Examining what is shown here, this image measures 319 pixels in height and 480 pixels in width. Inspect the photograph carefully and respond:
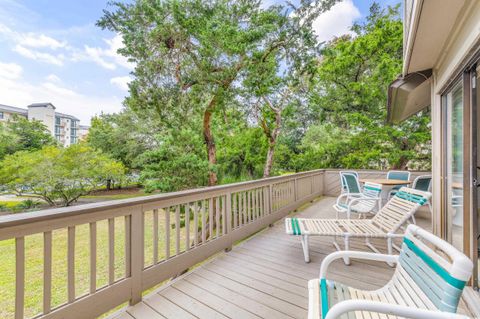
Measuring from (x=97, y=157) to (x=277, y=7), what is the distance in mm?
13433

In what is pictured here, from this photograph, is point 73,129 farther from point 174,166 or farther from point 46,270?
point 46,270

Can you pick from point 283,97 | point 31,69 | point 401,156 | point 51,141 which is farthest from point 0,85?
point 401,156

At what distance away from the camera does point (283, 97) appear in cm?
890

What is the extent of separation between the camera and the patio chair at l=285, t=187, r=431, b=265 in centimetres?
275

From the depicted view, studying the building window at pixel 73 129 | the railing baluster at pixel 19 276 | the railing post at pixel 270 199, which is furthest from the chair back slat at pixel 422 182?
the building window at pixel 73 129

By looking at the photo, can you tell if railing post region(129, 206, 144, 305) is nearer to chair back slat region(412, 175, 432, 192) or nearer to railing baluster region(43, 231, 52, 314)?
railing baluster region(43, 231, 52, 314)

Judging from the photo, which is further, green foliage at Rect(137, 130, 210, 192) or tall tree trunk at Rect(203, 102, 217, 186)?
tall tree trunk at Rect(203, 102, 217, 186)

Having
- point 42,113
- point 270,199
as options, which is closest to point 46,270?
point 270,199

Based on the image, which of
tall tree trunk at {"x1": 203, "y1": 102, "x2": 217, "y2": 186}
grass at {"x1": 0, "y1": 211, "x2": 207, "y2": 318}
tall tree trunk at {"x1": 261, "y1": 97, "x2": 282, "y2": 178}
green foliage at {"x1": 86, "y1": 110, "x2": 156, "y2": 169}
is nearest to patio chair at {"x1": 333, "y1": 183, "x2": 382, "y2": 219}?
grass at {"x1": 0, "y1": 211, "x2": 207, "y2": 318}

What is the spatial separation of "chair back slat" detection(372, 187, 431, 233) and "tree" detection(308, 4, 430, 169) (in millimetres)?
6614

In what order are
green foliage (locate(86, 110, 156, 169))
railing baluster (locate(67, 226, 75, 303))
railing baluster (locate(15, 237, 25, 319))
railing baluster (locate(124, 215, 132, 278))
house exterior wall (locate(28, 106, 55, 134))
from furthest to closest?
house exterior wall (locate(28, 106, 55, 134)), green foliage (locate(86, 110, 156, 169)), railing baluster (locate(124, 215, 132, 278)), railing baluster (locate(67, 226, 75, 303)), railing baluster (locate(15, 237, 25, 319))

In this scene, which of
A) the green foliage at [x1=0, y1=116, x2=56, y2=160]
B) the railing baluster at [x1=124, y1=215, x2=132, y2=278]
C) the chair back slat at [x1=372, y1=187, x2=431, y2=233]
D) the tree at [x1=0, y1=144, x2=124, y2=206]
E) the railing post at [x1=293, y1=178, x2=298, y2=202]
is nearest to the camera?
the railing baluster at [x1=124, y1=215, x2=132, y2=278]

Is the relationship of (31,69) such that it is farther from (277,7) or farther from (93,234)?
(93,234)

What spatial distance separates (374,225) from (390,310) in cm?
248
